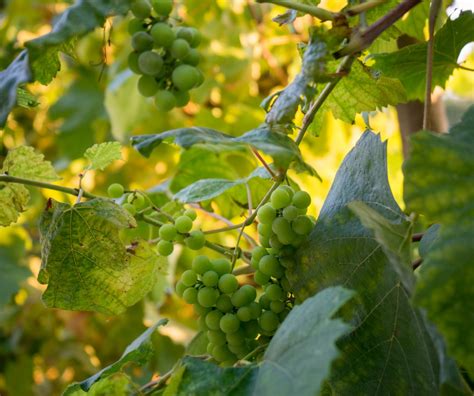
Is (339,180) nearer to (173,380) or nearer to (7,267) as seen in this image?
(173,380)

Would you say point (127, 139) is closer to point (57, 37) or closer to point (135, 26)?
point (135, 26)

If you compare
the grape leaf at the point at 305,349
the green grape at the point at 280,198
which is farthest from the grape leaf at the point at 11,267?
the grape leaf at the point at 305,349

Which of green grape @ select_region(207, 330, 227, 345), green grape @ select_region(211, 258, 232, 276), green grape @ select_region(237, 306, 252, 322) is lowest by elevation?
green grape @ select_region(207, 330, 227, 345)

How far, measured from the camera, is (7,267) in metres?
1.70

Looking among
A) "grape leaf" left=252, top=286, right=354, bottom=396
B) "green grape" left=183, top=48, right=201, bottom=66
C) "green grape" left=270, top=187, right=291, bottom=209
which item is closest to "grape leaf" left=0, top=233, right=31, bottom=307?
"green grape" left=183, top=48, right=201, bottom=66

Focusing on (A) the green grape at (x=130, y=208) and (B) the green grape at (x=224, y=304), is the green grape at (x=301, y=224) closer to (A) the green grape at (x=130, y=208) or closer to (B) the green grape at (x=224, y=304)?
(B) the green grape at (x=224, y=304)

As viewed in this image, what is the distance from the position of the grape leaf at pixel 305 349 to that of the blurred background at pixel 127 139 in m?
0.99

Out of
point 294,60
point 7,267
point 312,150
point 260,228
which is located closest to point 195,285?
point 260,228

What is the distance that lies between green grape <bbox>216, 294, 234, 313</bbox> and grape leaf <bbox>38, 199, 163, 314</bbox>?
108 millimetres

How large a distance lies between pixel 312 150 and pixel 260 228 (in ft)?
3.45

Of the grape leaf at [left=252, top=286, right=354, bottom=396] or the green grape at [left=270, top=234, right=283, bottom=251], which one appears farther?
the green grape at [left=270, top=234, right=283, bottom=251]

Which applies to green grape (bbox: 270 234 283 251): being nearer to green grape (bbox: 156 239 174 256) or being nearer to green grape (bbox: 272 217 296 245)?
green grape (bbox: 272 217 296 245)

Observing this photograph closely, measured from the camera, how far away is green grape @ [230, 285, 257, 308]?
62 centimetres

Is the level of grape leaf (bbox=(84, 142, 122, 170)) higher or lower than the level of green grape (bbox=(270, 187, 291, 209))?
lower
